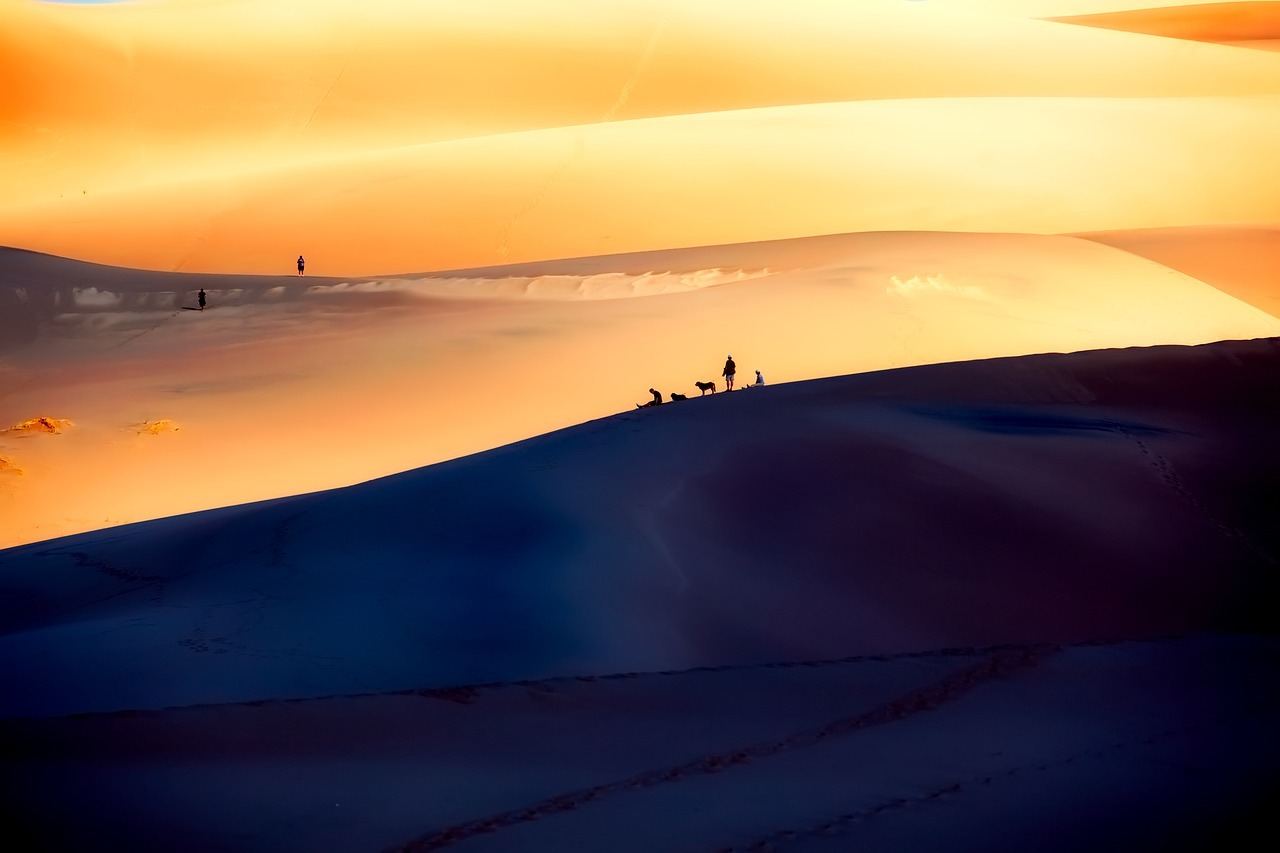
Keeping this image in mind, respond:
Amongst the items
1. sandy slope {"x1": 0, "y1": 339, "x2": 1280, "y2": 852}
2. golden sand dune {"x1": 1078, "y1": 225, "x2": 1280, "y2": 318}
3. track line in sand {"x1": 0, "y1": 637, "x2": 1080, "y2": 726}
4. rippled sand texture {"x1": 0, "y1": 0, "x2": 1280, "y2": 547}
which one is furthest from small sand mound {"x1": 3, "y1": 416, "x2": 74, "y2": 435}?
golden sand dune {"x1": 1078, "y1": 225, "x2": 1280, "y2": 318}

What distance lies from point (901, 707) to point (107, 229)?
26690mm

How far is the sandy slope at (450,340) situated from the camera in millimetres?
14797

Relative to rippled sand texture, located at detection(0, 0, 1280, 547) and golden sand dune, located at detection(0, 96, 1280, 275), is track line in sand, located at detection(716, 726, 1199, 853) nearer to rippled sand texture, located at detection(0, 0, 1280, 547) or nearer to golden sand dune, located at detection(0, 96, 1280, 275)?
rippled sand texture, located at detection(0, 0, 1280, 547)

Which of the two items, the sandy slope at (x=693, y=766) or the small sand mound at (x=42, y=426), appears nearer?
the sandy slope at (x=693, y=766)

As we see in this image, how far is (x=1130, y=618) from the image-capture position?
8812 millimetres

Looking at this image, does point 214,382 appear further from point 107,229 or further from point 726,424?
point 107,229

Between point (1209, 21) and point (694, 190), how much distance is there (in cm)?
4098

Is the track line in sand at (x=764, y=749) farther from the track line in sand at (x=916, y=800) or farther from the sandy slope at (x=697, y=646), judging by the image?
the track line in sand at (x=916, y=800)

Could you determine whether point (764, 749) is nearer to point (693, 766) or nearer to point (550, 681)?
A: point (693, 766)

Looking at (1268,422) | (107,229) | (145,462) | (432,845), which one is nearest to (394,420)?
(145,462)

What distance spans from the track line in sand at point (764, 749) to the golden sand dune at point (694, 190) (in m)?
→ 20.0

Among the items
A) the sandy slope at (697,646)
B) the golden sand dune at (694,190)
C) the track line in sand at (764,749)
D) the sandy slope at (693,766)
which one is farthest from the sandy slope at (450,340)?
the track line in sand at (764,749)

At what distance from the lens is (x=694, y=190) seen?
100 ft

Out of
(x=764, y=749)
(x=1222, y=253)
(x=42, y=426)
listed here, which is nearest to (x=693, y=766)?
(x=764, y=749)
